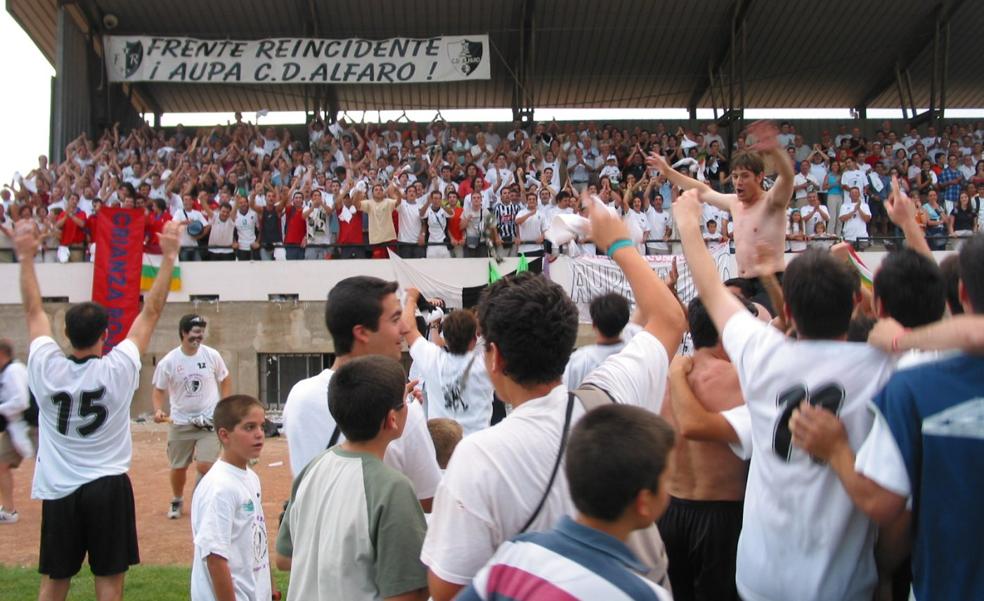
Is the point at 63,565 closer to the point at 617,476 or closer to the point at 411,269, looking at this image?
the point at 617,476

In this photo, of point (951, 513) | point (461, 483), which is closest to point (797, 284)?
point (951, 513)

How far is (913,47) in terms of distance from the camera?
24000 millimetres

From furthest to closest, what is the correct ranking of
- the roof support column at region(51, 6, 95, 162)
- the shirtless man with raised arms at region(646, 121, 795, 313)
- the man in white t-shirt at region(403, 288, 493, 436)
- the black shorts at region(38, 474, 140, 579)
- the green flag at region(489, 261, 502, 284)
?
the roof support column at region(51, 6, 95, 162)
the green flag at region(489, 261, 502, 284)
the man in white t-shirt at region(403, 288, 493, 436)
the shirtless man with raised arms at region(646, 121, 795, 313)
the black shorts at region(38, 474, 140, 579)

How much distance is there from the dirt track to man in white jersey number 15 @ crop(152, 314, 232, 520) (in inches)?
18.3

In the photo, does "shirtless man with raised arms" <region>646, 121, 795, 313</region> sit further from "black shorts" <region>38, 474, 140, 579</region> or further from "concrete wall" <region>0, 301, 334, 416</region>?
"concrete wall" <region>0, 301, 334, 416</region>

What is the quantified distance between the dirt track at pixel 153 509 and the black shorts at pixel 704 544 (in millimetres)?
5018

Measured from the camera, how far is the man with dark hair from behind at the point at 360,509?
2.53 metres

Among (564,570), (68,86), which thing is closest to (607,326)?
(564,570)

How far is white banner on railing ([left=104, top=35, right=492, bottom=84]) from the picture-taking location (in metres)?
20.5

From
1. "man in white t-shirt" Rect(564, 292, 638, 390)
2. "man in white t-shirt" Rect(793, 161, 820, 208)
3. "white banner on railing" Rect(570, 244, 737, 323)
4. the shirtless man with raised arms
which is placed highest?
"man in white t-shirt" Rect(793, 161, 820, 208)

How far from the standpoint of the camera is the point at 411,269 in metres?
16.0

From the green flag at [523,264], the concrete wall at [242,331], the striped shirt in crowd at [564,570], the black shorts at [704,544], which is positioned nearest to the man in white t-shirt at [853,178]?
the green flag at [523,264]

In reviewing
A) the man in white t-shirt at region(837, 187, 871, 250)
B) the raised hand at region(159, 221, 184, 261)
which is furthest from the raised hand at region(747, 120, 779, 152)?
the man in white t-shirt at region(837, 187, 871, 250)

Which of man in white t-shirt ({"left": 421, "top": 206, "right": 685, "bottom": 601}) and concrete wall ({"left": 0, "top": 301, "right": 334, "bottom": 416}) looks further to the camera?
concrete wall ({"left": 0, "top": 301, "right": 334, "bottom": 416})
